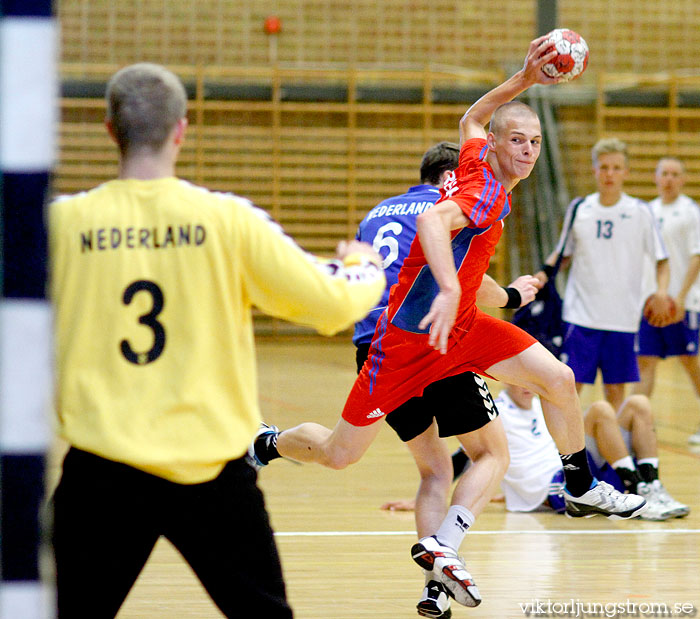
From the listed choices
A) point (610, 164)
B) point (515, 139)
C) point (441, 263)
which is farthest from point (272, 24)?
point (441, 263)

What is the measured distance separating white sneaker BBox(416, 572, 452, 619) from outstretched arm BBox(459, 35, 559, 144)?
153 cm

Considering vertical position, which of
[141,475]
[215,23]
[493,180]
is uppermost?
[215,23]

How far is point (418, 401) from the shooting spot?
369 cm

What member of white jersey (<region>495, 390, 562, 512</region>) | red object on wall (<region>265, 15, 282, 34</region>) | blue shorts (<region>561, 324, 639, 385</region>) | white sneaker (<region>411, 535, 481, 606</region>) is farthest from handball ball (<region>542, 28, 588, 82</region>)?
red object on wall (<region>265, 15, 282, 34</region>)

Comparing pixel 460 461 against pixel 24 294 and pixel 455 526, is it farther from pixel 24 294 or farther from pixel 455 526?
pixel 24 294

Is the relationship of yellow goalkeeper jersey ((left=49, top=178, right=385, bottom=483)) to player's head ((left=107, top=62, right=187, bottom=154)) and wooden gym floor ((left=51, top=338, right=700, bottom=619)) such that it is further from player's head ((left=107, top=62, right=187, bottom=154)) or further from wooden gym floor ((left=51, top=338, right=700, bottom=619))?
wooden gym floor ((left=51, top=338, right=700, bottom=619))

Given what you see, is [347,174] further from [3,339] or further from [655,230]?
[3,339]

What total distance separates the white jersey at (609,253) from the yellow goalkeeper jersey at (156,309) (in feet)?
14.6

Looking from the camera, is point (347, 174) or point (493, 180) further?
point (347, 174)

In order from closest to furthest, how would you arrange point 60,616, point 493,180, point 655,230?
point 60,616 < point 493,180 < point 655,230

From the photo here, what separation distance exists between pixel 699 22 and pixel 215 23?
678 centimetres

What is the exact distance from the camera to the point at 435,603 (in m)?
3.33

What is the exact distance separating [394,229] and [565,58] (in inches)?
35.7

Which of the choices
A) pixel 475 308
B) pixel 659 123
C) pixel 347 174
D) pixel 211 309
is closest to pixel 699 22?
pixel 659 123
